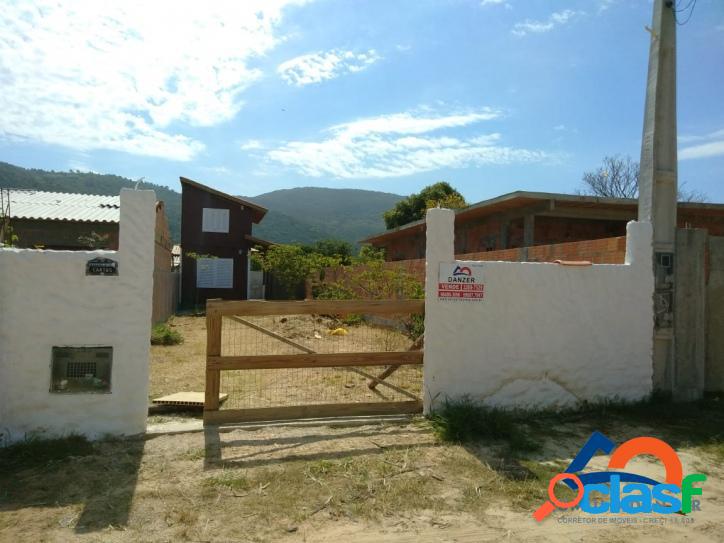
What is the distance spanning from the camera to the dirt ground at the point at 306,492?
3.68 metres

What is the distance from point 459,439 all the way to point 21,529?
4.01 m

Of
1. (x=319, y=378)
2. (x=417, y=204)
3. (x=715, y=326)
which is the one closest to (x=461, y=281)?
(x=319, y=378)

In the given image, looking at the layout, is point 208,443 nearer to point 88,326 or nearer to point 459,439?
point 88,326

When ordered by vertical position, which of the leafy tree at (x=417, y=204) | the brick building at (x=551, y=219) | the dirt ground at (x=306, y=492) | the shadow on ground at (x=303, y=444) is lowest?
the dirt ground at (x=306, y=492)

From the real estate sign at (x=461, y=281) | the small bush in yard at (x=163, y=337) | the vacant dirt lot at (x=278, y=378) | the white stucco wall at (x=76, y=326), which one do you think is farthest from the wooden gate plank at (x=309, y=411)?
the small bush in yard at (x=163, y=337)

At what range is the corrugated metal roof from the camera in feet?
59.1

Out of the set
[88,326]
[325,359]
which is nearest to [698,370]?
[325,359]

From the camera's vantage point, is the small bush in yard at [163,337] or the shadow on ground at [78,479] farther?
the small bush in yard at [163,337]

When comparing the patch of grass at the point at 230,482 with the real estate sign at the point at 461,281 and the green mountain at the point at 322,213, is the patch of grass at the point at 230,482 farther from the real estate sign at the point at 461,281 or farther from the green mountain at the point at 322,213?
the green mountain at the point at 322,213

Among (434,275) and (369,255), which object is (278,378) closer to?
(434,275)

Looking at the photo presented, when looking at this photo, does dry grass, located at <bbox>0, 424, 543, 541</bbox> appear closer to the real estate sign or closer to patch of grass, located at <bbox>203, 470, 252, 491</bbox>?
patch of grass, located at <bbox>203, 470, 252, 491</bbox>

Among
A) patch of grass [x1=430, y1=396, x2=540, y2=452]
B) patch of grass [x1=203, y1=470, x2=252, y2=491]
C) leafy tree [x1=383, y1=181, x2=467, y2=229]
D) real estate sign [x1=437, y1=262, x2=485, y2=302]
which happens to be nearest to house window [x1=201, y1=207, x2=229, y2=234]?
leafy tree [x1=383, y1=181, x2=467, y2=229]

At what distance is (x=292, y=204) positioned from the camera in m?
149

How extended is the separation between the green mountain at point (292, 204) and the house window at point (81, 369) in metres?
44.7
